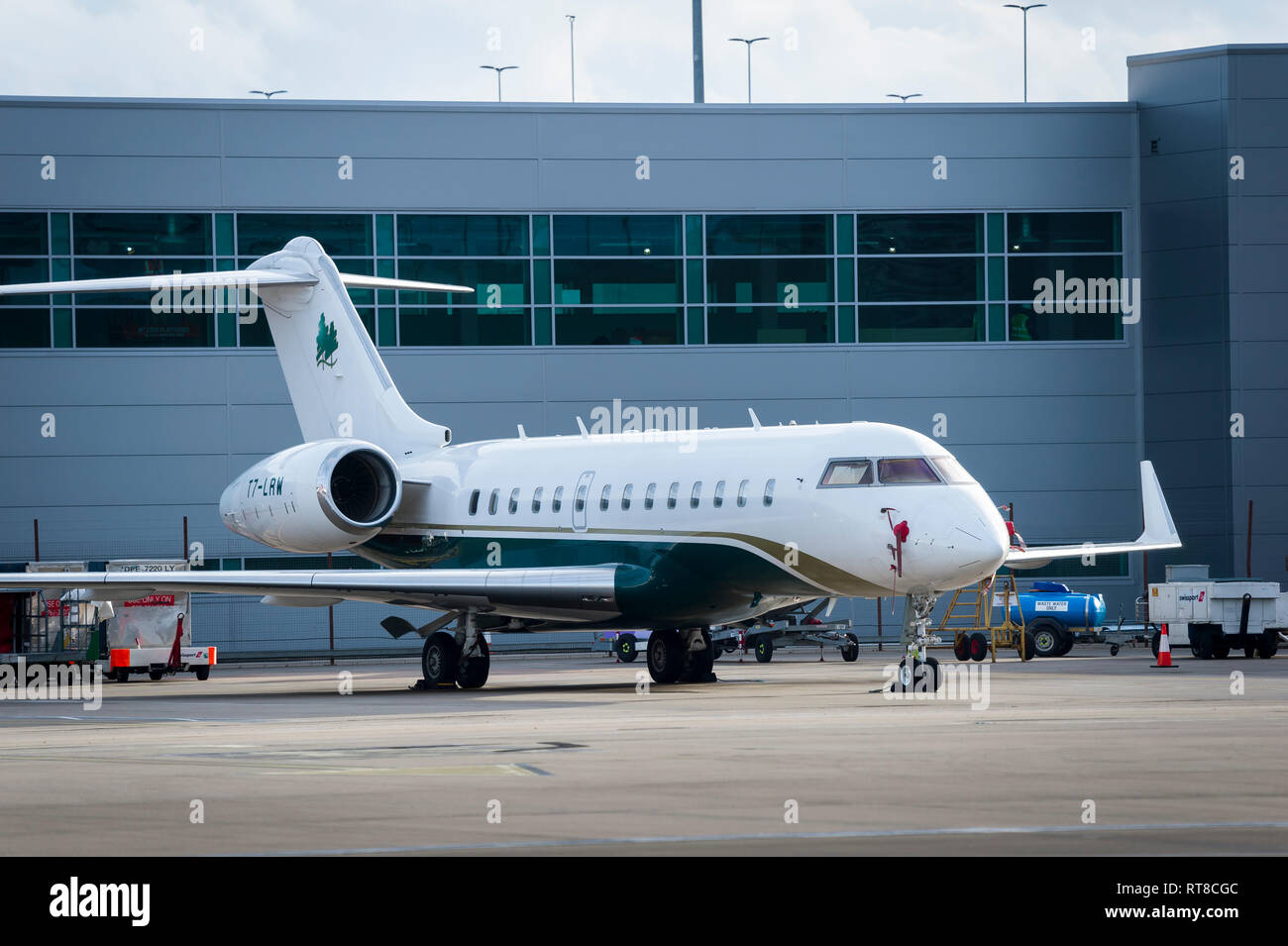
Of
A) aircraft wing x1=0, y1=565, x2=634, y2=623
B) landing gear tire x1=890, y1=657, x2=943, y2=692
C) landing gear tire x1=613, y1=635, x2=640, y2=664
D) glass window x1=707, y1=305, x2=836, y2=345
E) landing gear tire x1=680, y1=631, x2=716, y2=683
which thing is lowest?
landing gear tire x1=613, y1=635, x2=640, y2=664

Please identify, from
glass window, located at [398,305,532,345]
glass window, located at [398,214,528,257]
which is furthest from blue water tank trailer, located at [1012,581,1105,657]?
glass window, located at [398,214,528,257]

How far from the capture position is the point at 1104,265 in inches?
1843

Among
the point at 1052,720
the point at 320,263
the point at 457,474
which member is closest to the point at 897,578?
the point at 1052,720

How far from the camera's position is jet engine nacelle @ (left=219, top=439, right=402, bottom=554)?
1107 inches

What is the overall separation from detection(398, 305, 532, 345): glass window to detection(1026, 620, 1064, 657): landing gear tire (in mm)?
14802

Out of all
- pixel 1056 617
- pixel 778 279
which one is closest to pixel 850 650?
pixel 1056 617

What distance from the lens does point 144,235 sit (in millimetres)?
44438

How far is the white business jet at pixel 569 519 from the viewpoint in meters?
23.4

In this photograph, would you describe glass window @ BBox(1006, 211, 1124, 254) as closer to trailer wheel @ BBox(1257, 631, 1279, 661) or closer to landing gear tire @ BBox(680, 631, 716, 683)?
trailer wheel @ BBox(1257, 631, 1279, 661)

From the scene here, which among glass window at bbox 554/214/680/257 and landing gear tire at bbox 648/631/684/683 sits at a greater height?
glass window at bbox 554/214/680/257

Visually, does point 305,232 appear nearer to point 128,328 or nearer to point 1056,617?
point 128,328

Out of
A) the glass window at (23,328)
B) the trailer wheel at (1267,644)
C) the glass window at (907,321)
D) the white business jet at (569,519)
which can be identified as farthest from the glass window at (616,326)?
the trailer wheel at (1267,644)

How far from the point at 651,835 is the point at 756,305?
37.5m

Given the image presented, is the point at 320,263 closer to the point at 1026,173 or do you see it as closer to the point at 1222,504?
the point at 1026,173
